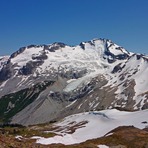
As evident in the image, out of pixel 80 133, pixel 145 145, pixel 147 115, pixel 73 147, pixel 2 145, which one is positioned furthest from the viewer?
pixel 147 115

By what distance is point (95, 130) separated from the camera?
586 ft

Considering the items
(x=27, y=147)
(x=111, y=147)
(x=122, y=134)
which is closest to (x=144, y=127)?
(x=122, y=134)

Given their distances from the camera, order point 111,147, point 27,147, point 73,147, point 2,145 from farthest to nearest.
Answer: point 111,147, point 73,147, point 27,147, point 2,145

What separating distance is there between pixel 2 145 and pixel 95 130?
148m

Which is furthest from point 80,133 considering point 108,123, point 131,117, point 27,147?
point 27,147

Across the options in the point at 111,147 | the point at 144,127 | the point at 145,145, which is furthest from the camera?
the point at 144,127

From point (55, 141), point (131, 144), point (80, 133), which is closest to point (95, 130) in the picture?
point (80, 133)

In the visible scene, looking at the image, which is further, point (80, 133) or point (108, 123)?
point (108, 123)

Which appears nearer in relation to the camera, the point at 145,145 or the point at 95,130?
the point at 145,145

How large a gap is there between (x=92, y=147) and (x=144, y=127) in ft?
288

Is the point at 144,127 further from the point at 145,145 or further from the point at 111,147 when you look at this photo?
the point at 111,147

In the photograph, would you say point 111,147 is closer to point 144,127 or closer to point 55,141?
point 55,141

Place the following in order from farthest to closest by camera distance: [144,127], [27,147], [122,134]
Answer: [144,127]
[122,134]
[27,147]

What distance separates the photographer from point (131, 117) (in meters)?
199
